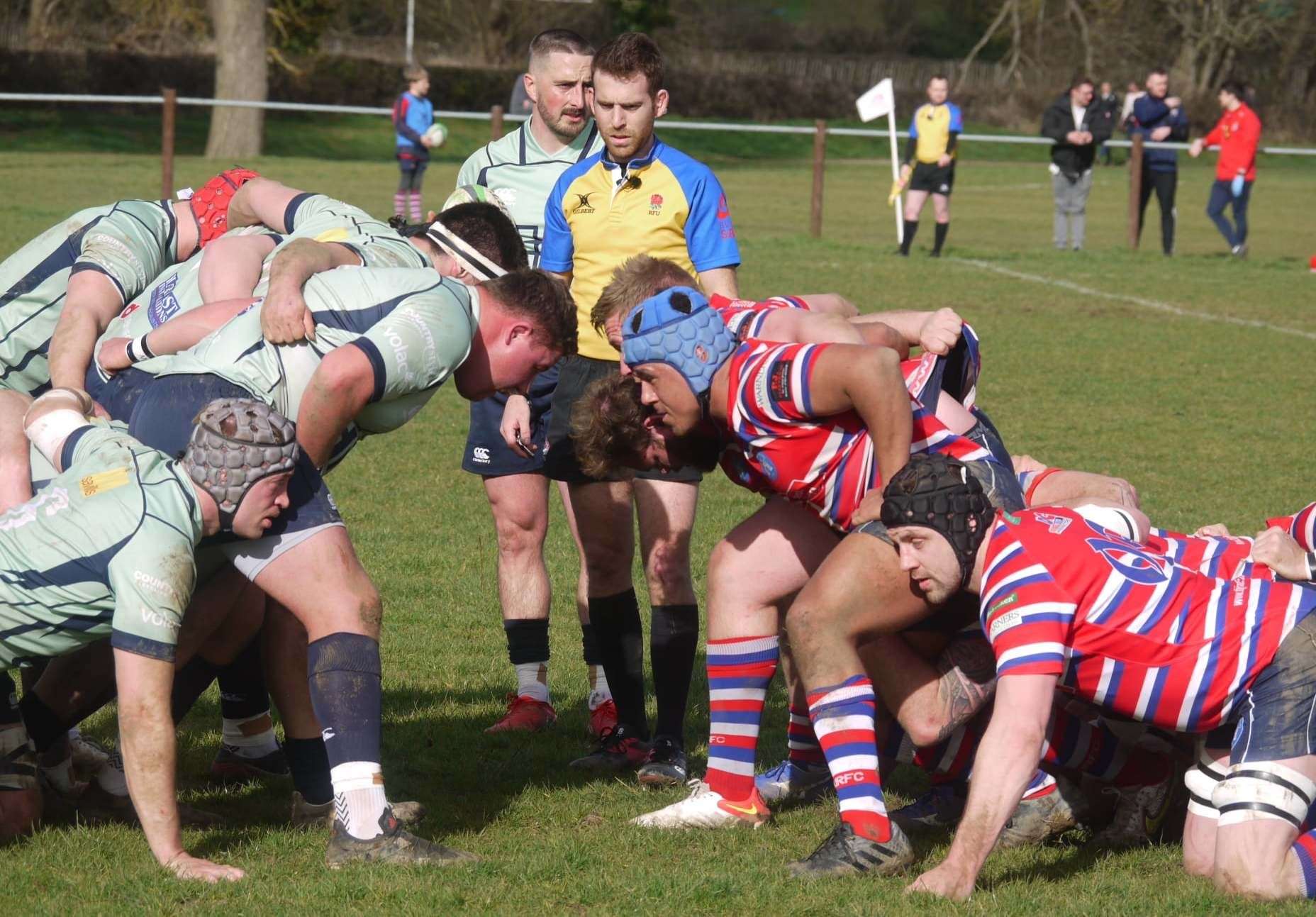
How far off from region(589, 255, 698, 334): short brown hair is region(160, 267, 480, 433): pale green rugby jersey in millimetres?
440

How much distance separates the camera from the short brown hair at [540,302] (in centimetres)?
454

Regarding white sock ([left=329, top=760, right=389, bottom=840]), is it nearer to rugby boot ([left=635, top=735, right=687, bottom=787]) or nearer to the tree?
rugby boot ([left=635, top=735, right=687, bottom=787])

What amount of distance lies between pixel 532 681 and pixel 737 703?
1.33 metres

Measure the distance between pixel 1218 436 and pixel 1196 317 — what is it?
548 centimetres

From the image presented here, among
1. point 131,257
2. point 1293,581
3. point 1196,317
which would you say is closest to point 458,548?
point 131,257

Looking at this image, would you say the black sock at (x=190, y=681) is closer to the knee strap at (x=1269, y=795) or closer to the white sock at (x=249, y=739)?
the white sock at (x=249, y=739)

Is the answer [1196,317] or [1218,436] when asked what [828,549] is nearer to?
[1218,436]

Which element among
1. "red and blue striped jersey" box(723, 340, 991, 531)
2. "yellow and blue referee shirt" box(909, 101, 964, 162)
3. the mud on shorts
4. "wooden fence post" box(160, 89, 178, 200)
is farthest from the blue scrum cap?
"wooden fence post" box(160, 89, 178, 200)

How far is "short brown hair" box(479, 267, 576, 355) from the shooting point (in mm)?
4539

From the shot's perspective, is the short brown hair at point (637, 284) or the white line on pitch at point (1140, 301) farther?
the white line on pitch at point (1140, 301)

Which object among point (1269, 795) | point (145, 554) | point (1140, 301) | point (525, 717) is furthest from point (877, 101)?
point (145, 554)

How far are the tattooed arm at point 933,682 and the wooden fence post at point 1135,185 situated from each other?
17145 mm

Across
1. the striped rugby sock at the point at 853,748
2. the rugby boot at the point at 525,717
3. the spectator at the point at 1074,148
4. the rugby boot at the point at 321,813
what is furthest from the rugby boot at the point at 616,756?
the spectator at the point at 1074,148

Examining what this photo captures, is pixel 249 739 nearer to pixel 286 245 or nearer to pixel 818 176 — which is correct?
pixel 286 245
